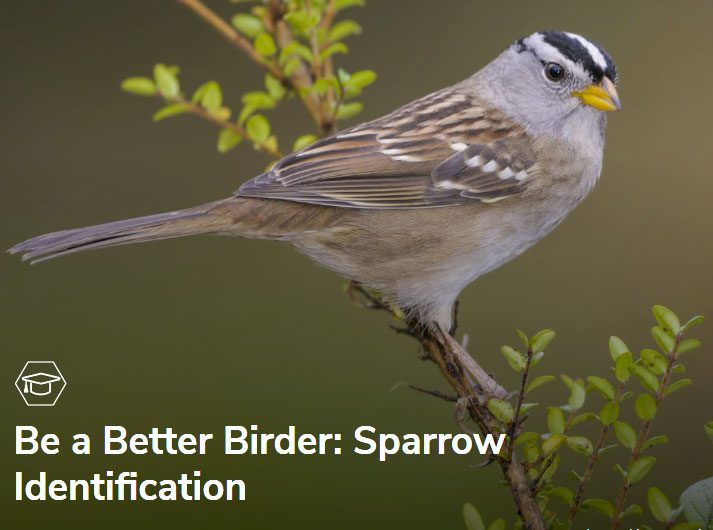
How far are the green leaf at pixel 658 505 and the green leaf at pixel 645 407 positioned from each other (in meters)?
0.09

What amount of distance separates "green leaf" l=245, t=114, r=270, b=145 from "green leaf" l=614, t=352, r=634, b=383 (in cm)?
96

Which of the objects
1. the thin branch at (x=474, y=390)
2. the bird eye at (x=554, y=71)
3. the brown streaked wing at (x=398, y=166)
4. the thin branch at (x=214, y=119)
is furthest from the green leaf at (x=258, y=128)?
the bird eye at (x=554, y=71)

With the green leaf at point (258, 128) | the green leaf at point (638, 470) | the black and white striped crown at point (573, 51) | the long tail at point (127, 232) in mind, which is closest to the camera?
the green leaf at point (638, 470)

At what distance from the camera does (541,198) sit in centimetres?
207

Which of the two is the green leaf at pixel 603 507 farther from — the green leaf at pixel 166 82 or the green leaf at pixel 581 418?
the green leaf at pixel 166 82

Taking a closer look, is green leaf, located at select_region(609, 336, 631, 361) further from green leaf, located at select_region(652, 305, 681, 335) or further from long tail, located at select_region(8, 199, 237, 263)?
long tail, located at select_region(8, 199, 237, 263)

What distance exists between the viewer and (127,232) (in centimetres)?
190

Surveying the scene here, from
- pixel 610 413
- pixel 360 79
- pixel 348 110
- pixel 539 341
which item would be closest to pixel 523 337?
pixel 539 341

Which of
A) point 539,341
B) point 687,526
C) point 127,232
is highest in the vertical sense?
point 127,232

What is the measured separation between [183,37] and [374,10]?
872 millimetres

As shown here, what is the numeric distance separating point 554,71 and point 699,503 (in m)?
1.28

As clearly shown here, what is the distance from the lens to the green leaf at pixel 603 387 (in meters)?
1.20

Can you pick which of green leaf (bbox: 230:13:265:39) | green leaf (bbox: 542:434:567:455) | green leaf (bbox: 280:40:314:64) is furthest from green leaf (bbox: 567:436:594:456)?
green leaf (bbox: 230:13:265:39)

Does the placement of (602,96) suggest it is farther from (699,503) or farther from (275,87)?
(699,503)
